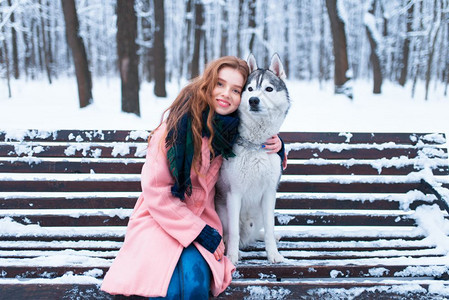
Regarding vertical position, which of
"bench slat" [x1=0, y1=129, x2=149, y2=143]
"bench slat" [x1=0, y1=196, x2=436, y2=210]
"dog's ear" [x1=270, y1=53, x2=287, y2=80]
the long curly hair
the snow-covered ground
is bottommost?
the snow-covered ground

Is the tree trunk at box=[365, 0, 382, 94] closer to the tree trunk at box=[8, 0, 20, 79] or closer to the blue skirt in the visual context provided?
the blue skirt

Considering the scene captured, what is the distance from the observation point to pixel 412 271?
7.06 ft

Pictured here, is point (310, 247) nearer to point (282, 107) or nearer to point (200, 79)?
point (282, 107)

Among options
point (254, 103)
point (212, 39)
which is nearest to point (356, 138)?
point (254, 103)

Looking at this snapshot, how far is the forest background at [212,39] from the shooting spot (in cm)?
921

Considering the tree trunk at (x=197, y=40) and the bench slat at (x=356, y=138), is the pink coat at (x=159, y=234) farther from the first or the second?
the tree trunk at (x=197, y=40)

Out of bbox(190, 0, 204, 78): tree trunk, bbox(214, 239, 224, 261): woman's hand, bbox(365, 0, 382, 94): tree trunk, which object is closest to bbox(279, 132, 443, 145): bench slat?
bbox(214, 239, 224, 261): woman's hand

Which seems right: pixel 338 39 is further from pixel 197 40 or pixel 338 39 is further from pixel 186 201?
pixel 186 201

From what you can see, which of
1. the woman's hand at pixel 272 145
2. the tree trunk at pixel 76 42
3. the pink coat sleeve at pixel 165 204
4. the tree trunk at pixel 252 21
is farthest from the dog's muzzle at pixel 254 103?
the tree trunk at pixel 252 21

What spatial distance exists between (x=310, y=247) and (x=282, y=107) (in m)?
1.08

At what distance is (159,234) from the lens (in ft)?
6.22

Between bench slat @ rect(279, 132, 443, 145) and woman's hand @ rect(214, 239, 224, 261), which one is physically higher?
bench slat @ rect(279, 132, 443, 145)

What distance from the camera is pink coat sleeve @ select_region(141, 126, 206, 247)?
1.89 metres

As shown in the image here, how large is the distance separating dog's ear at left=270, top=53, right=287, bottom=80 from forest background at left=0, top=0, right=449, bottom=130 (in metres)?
6.25
